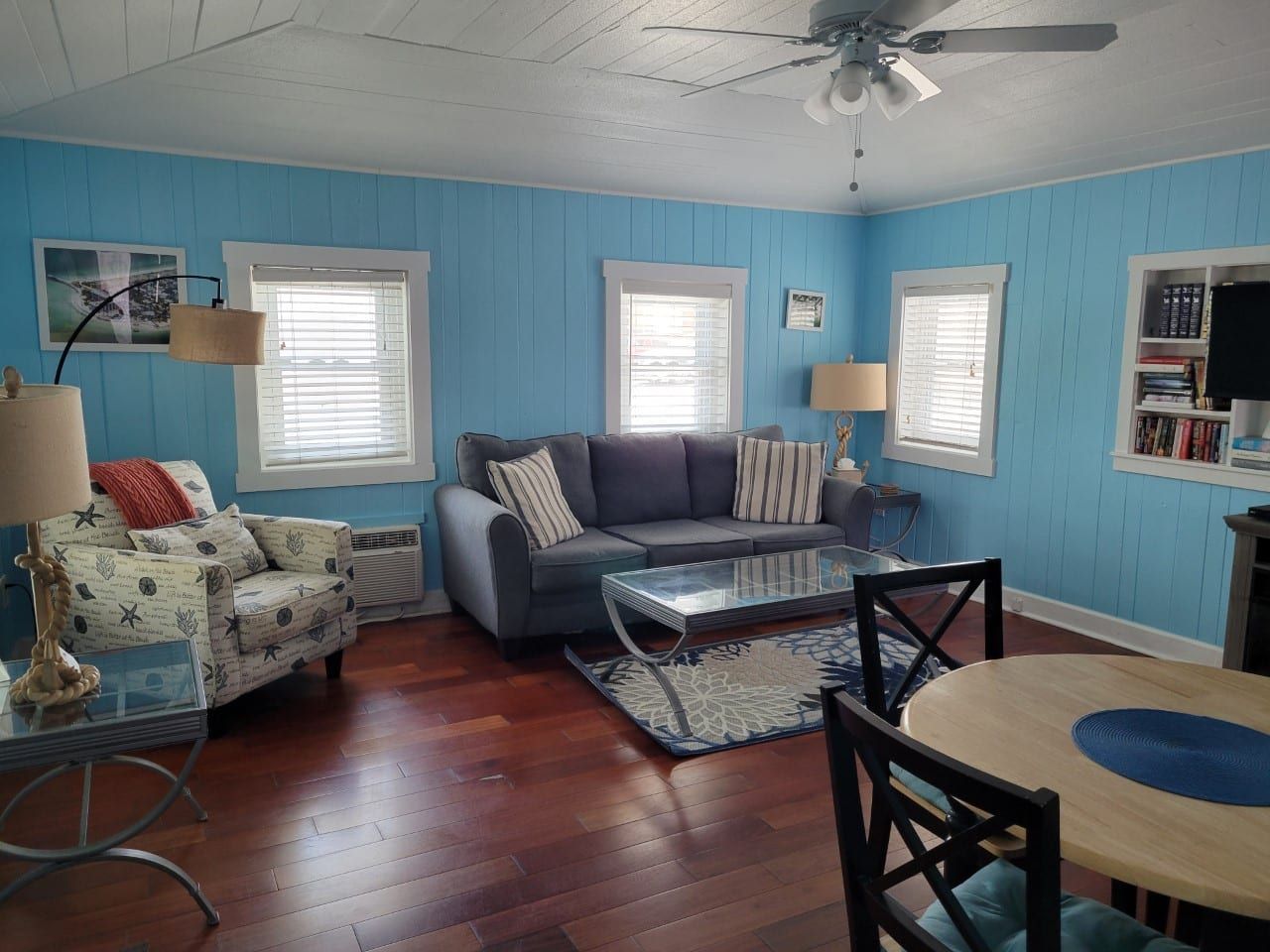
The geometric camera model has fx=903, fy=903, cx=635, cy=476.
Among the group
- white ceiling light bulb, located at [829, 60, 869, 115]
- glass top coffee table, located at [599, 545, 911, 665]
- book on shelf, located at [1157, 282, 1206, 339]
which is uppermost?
white ceiling light bulb, located at [829, 60, 869, 115]

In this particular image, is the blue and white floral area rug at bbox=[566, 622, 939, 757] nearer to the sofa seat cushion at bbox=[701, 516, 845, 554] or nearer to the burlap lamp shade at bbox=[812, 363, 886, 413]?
the sofa seat cushion at bbox=[701, 516, 845, 554]

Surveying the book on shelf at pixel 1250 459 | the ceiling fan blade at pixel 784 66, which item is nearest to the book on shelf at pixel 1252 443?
the book on shelf at pixel 1250 459

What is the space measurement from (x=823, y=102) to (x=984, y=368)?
2892 millimetres

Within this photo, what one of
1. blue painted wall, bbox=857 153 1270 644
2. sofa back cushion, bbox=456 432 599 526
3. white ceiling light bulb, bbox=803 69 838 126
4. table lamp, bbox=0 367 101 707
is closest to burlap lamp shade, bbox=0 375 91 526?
table lamp, bbox=0 367 101 707

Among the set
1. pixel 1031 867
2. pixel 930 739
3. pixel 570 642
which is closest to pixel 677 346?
pixel 570 642

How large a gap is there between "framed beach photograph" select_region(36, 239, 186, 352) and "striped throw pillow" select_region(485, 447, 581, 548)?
164 centimetres

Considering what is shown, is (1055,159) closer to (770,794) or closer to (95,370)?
(770,794)

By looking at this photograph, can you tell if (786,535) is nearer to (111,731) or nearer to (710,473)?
(710,473)

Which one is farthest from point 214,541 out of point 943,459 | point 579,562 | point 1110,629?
point 1110,629

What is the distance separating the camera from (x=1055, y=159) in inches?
172

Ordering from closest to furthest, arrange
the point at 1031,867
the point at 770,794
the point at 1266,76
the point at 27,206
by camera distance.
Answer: the point at 1031,867, the point at 770,794, the point at 1266,76, the point at 27,206

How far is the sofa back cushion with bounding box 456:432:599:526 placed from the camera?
4562mm

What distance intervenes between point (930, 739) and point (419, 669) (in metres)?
2.83

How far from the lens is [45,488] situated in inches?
78.8
